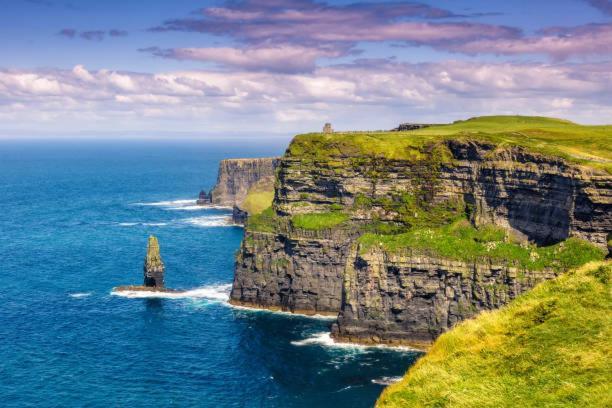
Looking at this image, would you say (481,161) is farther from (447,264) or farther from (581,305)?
(581,305)

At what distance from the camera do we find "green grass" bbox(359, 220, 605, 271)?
315ft

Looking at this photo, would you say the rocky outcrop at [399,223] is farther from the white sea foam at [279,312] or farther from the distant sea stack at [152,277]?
the distant sea stack at [152,277]

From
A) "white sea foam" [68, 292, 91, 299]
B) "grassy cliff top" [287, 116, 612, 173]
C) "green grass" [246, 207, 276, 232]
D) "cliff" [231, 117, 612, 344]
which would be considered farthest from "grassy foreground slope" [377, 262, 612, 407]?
"white sea foam" [68, 292, 91, 299]

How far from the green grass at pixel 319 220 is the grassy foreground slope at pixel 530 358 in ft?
280

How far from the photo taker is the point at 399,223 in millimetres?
122312

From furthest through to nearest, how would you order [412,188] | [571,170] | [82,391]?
[412,188]
[571,170]
[82,391]

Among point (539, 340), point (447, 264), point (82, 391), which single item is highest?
point (539, 340)

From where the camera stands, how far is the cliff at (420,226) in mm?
100125

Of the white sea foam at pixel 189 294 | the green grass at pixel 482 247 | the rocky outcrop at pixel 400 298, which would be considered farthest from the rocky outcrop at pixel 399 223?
the white sea foam at pixel 189 294

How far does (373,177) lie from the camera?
125 meters

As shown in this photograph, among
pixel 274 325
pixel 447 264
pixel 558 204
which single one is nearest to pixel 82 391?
pixel 274 325

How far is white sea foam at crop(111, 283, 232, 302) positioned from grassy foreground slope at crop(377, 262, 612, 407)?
9996 cm

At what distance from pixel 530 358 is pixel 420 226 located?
293ft

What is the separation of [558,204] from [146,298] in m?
80.4
